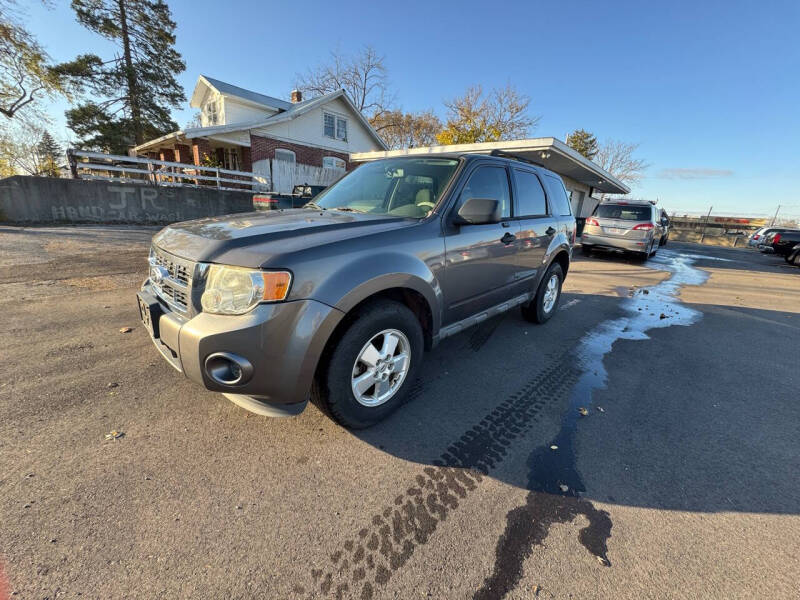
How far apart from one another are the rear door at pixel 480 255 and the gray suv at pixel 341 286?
16 millimetres

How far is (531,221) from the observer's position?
13.1 ft

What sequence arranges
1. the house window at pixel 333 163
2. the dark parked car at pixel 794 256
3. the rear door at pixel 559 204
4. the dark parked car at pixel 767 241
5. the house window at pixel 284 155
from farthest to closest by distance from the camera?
the house window at pixel 333 163
the house window at pixel 284 155
the dark parked car at pixel 767 241
the dark parked car at pixel 794 256
the rear door at pixel 559 204

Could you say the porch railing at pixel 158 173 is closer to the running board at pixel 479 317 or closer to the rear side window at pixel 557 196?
the rear side window at pixel 557 196

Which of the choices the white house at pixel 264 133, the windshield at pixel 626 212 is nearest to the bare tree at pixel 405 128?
the white house at pixel 264 133

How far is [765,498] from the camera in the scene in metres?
2.07

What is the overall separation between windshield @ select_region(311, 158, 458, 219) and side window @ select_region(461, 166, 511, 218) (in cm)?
21

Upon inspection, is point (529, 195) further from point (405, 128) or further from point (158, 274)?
point (405, 128)

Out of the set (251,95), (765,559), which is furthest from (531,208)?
(251,95)

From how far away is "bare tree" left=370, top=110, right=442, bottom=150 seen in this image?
126ft

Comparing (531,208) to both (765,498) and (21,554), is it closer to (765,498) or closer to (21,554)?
(765,498)

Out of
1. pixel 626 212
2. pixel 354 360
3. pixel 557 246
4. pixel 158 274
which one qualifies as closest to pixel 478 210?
pixel 354 360

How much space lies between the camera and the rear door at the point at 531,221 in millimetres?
3824

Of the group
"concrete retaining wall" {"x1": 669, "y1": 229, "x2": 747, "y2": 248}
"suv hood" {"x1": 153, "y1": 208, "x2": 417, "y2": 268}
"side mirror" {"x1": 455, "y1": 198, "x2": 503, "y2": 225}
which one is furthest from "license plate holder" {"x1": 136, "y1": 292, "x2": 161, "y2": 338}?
"concrete retaining wall" {"x1": 669, "y1": 229, "x2": 747, "y2": 248}

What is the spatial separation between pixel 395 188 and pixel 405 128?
134 ft
